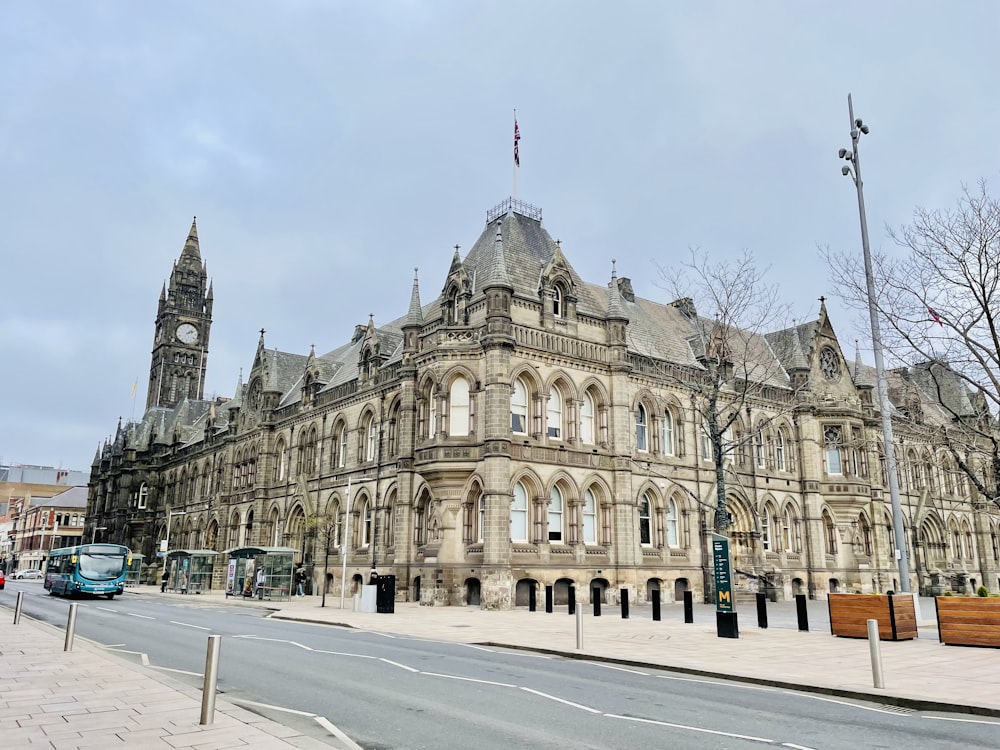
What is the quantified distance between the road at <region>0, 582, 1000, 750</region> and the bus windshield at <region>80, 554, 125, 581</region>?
23.2 metres

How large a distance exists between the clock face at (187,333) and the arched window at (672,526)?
76703 mm

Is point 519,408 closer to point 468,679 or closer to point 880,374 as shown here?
point 880,374

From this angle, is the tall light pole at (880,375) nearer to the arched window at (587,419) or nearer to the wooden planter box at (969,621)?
the wooden planter box at (969,621)

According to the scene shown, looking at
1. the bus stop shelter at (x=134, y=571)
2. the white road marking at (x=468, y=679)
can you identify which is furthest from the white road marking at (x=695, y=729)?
the bus stop shelter at (x=134, y=571)

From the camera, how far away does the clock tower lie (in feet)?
305

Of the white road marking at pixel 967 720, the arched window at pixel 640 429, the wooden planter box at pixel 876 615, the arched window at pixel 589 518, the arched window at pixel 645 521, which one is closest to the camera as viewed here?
the white road marking at pixel 967 720

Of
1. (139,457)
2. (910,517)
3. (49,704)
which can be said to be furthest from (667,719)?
(139,457)

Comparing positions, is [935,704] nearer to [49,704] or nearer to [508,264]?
[49,704]

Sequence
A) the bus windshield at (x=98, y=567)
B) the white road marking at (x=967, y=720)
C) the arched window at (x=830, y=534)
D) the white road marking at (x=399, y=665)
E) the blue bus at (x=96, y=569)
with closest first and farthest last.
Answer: the white road marking at (x=967, y=720), the white road marking at (x=399, y=665), the blue bus at (x=96, y=569), the bus windshield at (x=98, y=567), the arched window at (x=830, y=534)

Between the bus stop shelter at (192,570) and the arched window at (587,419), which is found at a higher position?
the arched window at (587,419)

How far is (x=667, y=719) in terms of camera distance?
29.0ft

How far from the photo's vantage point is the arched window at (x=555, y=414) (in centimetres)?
3438

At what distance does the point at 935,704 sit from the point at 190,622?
19499mm

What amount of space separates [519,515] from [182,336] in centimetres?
7728
